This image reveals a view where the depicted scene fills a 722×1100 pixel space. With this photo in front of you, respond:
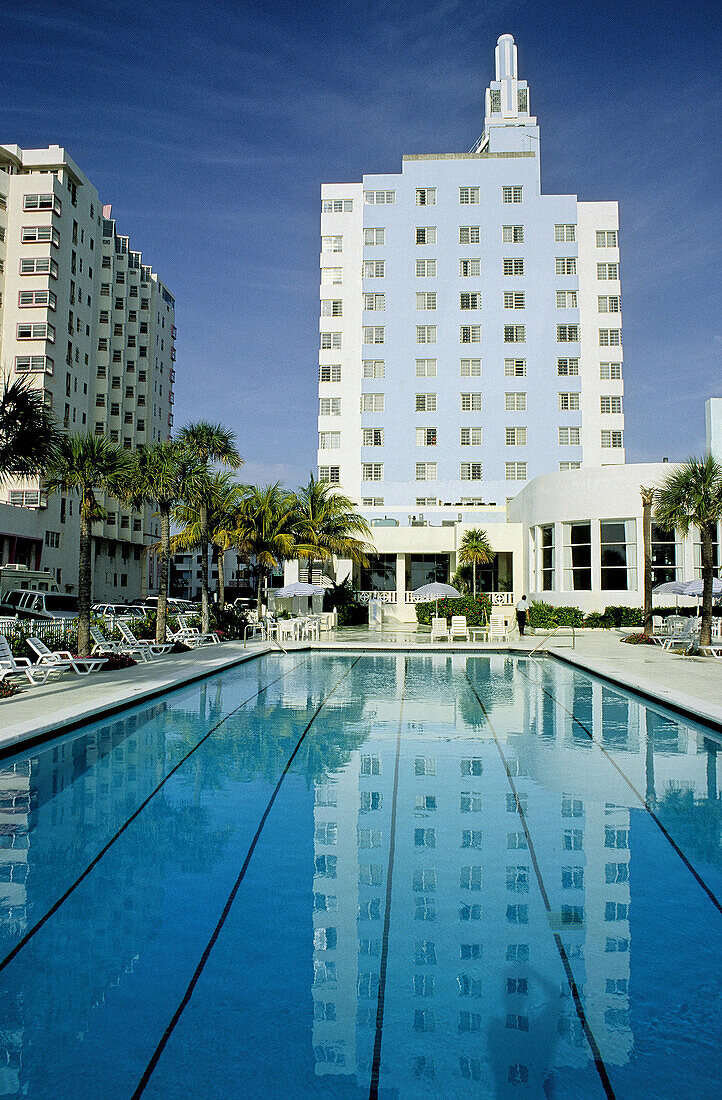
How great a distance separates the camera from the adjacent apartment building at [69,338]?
47.6 meters

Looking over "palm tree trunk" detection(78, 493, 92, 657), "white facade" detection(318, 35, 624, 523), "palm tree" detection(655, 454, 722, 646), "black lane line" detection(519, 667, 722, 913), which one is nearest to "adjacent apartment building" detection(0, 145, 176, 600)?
"white facade" detection(318, 35, 624, 523)

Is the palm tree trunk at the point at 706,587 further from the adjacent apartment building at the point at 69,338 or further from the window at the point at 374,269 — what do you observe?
the window at the point at 374,269

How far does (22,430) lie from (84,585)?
4.78 m

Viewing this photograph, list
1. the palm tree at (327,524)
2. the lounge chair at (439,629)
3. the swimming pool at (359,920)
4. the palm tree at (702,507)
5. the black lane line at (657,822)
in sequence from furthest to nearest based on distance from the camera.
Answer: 1. the palm tree at (327,524)
2. the lounge chair at (439,629)
3. the palm tree at (702,507)
4. the black lane line at (657,822)
5. the swimming pool at (359,920)

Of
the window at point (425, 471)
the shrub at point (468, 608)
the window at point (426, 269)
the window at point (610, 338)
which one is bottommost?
the shrub at point (468, 608)

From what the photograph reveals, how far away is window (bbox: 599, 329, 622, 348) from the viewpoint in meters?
47.0

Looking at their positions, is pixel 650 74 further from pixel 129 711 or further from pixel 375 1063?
pixel 375 1063

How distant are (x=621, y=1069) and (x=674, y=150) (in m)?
31.6

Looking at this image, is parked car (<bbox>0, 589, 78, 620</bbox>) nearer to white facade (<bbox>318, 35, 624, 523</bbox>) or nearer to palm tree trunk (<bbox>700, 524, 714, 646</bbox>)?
white facade (<bbox>318, 35, 624, 523</bbox>)

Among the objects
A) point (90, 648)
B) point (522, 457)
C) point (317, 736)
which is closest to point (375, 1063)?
→ point (317, 736)

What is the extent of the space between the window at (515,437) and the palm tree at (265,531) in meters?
17.2

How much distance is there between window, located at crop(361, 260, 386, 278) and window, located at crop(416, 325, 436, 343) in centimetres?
417

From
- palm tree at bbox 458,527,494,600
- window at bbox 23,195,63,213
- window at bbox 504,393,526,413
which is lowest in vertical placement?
palm tree at bbox 458,527,494,600

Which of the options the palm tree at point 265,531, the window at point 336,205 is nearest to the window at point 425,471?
the palm tree at point 265,531
